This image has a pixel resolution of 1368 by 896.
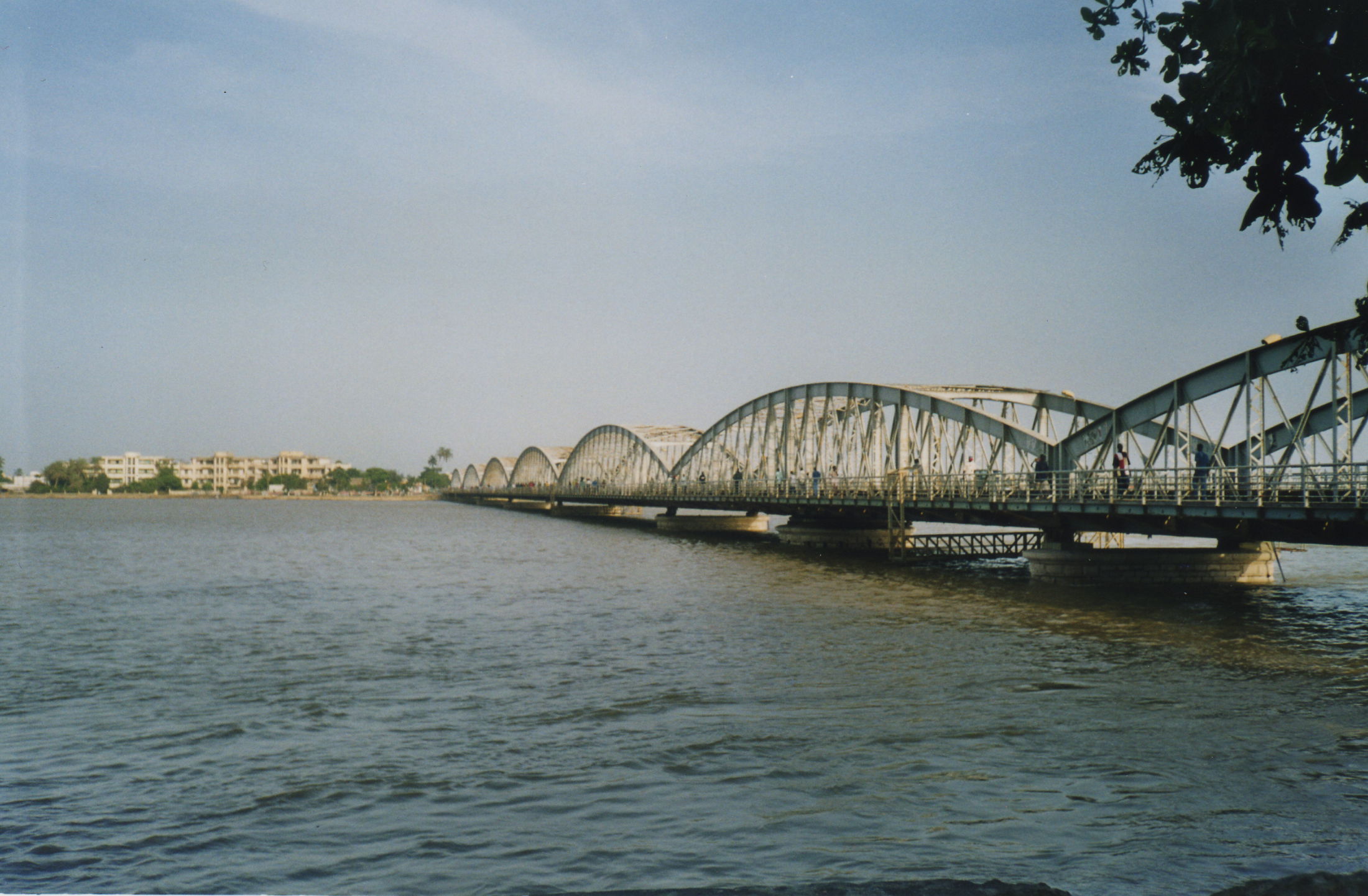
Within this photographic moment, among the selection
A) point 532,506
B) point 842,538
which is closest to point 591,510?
point 532,506

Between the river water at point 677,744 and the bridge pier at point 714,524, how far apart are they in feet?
192

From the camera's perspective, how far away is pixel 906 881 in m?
6.20

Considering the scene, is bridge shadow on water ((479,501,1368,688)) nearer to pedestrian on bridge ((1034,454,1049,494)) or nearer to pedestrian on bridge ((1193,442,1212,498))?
pedestrian on bridge ((1193,442,1212,498))

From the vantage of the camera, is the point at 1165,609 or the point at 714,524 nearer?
the point at 1165,609

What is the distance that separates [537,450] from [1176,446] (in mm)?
150685

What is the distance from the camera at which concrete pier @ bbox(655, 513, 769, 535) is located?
93.7 metres

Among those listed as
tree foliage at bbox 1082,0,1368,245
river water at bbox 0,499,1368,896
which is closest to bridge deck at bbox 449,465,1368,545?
river water at bbox 0,499,1368,896

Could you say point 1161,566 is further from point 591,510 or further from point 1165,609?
point 591,510

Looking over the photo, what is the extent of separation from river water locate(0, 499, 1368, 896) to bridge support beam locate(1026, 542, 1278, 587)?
4.86 metres

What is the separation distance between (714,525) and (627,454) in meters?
34.4

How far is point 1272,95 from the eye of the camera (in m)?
7.15

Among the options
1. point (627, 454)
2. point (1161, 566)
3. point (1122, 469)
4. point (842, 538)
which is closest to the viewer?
point (1122, 469)

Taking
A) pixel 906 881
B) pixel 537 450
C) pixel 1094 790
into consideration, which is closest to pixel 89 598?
pixel 1094 790

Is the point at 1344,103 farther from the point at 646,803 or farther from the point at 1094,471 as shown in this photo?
the point at 1094,471
